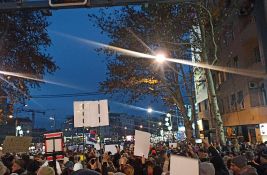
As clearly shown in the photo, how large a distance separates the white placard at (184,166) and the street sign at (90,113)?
6.24 metres

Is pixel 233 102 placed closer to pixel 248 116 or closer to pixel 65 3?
pixel 248 116

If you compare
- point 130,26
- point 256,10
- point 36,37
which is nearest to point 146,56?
point 130,26

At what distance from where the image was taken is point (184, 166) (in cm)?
586

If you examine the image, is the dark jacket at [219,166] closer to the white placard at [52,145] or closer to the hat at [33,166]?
the hat at [33,166]

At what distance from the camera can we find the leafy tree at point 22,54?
22812mm

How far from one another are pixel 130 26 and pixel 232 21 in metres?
12.6

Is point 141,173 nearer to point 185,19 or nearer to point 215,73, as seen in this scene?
point 185,19

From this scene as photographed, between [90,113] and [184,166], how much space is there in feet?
21.8

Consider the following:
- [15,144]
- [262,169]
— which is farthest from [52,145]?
[262,169]

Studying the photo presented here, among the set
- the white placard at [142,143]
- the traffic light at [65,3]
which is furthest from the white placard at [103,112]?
the traffic light at [65,3]

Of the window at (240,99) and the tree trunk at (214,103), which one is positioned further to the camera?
the window at (240,99)

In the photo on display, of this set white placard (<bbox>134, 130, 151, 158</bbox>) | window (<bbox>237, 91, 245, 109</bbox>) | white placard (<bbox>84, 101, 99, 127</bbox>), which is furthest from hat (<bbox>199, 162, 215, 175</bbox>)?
window (<bbox>237, 91, 245, 109</bbox>)

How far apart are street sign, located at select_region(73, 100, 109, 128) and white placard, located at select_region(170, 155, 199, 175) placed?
20.5 feet

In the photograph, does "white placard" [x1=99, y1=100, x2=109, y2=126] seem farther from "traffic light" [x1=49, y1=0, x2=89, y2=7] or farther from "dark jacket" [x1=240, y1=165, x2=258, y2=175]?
"dark jacket" [x1=240, y1=165, x2=258, y2=175]
